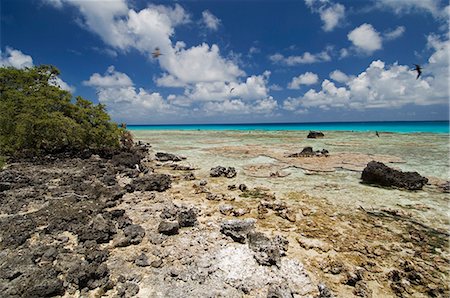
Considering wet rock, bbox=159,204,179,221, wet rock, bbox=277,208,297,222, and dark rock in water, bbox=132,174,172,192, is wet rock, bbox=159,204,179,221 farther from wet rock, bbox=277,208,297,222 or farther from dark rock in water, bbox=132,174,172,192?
wet rock, bbox=277,208,297,222

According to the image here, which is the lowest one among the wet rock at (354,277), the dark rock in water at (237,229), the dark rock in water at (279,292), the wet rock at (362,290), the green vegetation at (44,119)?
the wet rock at (362,290)

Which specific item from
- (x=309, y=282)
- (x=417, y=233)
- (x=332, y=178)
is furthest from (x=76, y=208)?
(x=332, y=178)

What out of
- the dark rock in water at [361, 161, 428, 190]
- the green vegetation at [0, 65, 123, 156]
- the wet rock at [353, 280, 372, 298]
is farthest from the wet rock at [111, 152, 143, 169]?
the wet rock at [353, 280, 372, 298]

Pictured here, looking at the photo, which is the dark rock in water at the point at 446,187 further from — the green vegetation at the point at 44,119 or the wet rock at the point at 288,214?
the green vegetation at the point at 44,119

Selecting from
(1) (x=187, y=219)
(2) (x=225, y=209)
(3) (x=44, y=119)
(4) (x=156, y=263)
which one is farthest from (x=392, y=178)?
(3) (x=44, y=119)

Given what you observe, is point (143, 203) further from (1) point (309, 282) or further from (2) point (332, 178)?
(2) point (332, 178)

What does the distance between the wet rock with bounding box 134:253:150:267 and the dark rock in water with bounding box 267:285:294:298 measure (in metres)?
2.21

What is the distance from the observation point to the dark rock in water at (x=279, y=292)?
374 centimetres

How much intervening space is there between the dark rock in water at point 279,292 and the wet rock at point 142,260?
2206 mm

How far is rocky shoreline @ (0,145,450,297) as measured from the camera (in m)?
4.04

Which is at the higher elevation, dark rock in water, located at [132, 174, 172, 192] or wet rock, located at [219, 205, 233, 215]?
dark rock in water, located at [132, 174, 172, 192]

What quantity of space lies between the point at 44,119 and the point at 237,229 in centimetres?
1231

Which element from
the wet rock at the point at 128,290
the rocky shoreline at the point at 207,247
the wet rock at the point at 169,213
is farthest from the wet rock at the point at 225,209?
the wet rock at the point at 128,290

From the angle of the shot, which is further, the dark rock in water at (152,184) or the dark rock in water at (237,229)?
the dark rock in water at (152,184)
